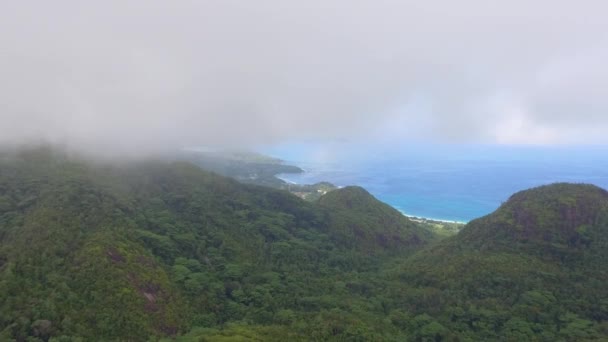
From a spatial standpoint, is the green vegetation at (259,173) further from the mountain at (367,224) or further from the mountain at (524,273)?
the mountain at (524,273)

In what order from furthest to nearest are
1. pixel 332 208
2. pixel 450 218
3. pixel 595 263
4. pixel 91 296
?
pixel 450 218 < pixel 332 208 < pixel 595 263 < pixel 91 296

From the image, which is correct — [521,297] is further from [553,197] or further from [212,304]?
[212,304]

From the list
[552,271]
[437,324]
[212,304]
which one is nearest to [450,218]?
→ [552,271]

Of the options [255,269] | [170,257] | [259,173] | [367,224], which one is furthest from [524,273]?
[259,173]

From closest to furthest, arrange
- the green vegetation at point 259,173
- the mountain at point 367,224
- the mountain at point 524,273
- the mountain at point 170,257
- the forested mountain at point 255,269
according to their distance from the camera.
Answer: the mountain at point 170,257 → the forested mountain at point 255,269 → the mountain at point 524,273 → the mountain at point 367,224 → the green vegetation at point 259,173

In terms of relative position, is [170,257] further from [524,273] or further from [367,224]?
[524,273]

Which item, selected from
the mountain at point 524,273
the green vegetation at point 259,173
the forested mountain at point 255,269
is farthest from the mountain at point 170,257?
the green vegetation at point 259,173
